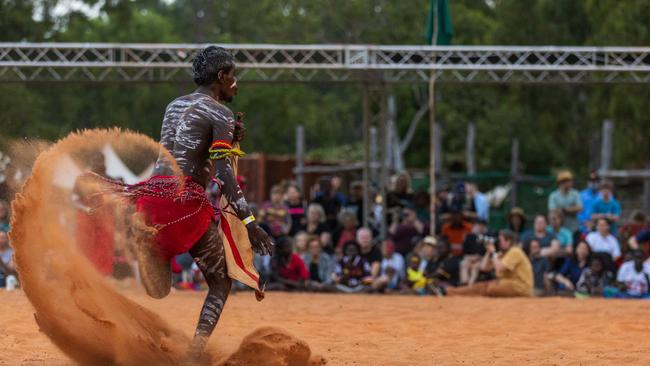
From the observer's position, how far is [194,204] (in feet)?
23.5

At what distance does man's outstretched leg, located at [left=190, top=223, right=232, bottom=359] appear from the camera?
712 cm

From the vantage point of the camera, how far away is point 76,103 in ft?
123

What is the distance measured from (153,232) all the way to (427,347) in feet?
9.07

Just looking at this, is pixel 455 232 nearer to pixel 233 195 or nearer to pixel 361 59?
pixel 361 59

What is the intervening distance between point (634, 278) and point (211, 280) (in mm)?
9495

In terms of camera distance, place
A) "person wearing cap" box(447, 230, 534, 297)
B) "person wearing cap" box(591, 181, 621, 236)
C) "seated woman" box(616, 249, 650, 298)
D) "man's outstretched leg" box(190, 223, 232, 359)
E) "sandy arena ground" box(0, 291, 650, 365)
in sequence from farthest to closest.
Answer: "person wearing cap" box(591, 181, 621, 236) < "seated woman" box(616, 249, 650, 298) < "person wearing cap" box(447, 230, 534, 297) < "sandy arena ground" box(0, 291, 650, 365) < "man's outstretched leg" box(190, 223, 232, 359)

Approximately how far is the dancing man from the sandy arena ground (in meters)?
0.60

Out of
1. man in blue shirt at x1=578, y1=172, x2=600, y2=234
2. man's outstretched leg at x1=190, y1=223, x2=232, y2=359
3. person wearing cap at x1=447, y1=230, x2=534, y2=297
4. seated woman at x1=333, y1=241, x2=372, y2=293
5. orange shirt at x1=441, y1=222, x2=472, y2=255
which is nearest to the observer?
man's outstretched leg at x1=190, y1=223, x2=232, y2=359

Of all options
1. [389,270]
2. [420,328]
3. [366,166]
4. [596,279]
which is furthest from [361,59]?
[420,328]

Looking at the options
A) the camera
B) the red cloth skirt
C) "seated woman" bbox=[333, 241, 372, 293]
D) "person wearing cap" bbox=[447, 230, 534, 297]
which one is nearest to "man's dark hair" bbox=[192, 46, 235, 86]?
the red cloth skirt

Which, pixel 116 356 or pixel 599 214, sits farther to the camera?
pixel 599 214

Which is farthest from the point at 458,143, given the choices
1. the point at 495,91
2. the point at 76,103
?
the point at 76,103

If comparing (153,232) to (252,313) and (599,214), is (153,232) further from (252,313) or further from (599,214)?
(599,214)

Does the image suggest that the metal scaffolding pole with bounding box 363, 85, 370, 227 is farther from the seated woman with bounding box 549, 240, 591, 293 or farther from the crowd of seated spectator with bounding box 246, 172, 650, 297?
the seated woman with bounding box 549, 240, 591, 293
